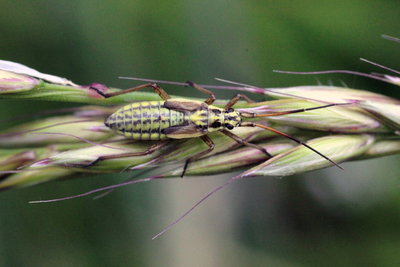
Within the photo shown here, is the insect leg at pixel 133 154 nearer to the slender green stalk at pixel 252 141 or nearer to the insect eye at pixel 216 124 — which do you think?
the slender green stalk at pixel 252 141

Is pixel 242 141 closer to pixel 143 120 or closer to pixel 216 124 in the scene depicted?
pixel 216 124

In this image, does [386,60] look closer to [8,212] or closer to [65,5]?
[65,5]

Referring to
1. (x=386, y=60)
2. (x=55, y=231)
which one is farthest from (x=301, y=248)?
(x=55, y=231)

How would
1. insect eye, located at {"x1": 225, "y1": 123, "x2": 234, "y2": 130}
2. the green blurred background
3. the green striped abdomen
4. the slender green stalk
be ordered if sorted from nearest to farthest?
the slender green stalk, the green striped abdomen, insect eye, located at {"x1": 225, "y1": 123, "x2": 234, "y2": 130}, the green blurred background

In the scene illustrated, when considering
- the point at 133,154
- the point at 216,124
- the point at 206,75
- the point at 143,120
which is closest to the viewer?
the point at 133,154

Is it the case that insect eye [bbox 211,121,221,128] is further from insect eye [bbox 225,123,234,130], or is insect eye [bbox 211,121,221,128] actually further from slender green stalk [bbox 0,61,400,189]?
slender green stalk [bbox 0,61,400,189]

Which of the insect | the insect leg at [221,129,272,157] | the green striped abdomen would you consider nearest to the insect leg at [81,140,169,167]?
the insect

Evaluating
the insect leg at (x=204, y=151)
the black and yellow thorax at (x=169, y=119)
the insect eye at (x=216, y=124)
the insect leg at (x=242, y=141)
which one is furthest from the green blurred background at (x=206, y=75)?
the insect leg at (x=204, y=151)

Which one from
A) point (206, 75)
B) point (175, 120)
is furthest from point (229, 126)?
point (206, 75)
